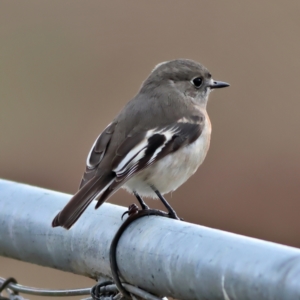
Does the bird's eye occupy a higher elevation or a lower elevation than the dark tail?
higher

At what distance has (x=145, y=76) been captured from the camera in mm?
8625

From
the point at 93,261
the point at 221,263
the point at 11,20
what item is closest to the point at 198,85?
the point at 93,261

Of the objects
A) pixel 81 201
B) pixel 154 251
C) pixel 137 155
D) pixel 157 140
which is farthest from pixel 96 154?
pixel 154 251

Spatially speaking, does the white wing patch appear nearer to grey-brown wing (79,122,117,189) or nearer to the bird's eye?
grey-brown wing (79,122,117,189)

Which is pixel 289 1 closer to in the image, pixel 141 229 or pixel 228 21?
pixel 228 21

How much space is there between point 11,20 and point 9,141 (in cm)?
226

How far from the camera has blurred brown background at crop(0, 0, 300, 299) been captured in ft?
24.1

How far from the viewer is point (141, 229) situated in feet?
6.61

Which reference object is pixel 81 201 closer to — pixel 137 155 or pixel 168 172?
pixel 137 155

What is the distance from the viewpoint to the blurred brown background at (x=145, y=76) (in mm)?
7355

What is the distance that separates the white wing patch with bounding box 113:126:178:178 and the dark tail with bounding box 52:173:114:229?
2.8 inches

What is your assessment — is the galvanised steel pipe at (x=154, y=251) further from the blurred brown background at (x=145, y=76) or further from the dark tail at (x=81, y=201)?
the blurred brown background at (x=145, y=76)

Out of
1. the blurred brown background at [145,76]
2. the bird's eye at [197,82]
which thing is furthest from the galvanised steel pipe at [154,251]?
the blurred brown background at [145,76]

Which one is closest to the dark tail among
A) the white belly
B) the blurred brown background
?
the white belly
